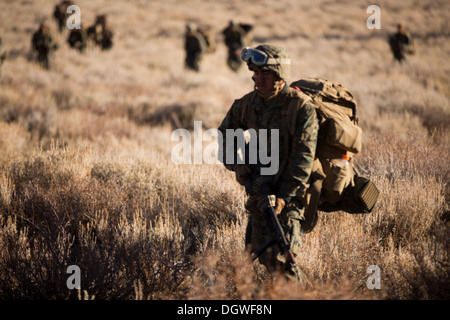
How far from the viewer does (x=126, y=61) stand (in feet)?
67.8

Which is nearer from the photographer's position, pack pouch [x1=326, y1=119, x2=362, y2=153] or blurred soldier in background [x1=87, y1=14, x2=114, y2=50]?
pack pouch [x1=326, y1=119, x2=362, y2=153]

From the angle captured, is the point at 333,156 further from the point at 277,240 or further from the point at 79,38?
the point at 79,38

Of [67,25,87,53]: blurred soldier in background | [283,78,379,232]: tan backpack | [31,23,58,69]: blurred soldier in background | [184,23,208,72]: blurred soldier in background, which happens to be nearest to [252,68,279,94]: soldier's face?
[283,78,379,232]: tan backpack

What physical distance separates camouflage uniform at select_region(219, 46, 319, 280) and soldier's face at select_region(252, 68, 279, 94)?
0.32 feet

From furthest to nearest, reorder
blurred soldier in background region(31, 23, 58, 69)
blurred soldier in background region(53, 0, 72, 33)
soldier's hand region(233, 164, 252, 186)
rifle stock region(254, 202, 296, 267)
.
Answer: blurred soldier in background region(53, 0, 72, 33)
blurred soldier in background region(31, 23, 58, 69)
soldier's hand region(233, 164, 252, 186)
rifle stock region(254, 202, 296, 267)

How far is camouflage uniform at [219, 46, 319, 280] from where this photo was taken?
2668 mm

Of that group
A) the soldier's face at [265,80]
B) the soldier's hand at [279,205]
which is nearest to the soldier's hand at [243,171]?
the soldier's hand at [279,205]

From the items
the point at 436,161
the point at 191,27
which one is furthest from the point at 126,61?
the point at 436,161

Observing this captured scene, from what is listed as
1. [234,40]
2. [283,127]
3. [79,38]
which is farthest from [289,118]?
[79,38]

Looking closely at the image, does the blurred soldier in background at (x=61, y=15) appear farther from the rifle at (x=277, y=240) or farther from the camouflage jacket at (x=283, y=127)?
the rifle at (x=277, y=240)

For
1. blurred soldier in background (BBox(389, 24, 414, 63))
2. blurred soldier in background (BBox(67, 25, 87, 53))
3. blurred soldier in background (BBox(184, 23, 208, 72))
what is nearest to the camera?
blurred soldier in background (BBox(184, 23, 208, 72))

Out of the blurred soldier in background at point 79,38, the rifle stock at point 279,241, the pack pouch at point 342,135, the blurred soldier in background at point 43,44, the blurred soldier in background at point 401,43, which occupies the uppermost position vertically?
the blurred soldier in background at point 79,38

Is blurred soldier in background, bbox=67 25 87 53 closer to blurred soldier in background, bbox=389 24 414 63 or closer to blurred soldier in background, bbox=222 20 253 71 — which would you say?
blurred soldier in background, bbox=222 20 253 71

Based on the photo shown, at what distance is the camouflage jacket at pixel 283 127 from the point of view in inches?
105
